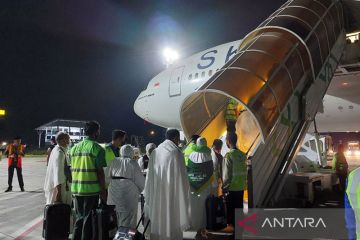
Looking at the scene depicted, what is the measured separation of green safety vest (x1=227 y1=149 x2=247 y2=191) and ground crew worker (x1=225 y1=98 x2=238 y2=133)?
8.55 feet

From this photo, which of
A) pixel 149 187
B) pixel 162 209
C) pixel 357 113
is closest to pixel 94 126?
pixel 149 187

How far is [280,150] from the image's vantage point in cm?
603

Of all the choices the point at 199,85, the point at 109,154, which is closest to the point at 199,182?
the point at 109,154

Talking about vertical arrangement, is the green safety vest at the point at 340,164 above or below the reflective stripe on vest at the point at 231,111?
below

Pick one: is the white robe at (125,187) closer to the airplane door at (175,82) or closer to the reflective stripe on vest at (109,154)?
the reflective stripe on vest at (109,154)

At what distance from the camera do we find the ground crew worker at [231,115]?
8.24 m

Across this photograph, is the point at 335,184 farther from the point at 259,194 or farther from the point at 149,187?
the point at 149,187

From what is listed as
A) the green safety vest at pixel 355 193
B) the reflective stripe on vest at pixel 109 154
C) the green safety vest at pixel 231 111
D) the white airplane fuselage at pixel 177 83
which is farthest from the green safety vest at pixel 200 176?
the white airplane fuselage at pixel 177 83

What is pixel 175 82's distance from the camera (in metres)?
13.5

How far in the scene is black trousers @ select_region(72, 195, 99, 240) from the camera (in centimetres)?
425

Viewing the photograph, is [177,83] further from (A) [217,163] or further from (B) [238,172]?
(B) [238,172]

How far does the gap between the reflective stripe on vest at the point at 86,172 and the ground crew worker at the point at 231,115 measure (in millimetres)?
4373

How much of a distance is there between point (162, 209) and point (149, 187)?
363 millimetres

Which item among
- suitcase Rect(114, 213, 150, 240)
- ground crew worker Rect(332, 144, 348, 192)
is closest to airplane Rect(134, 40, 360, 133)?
ground crew worker Rect(332, 144, 348, 192)
